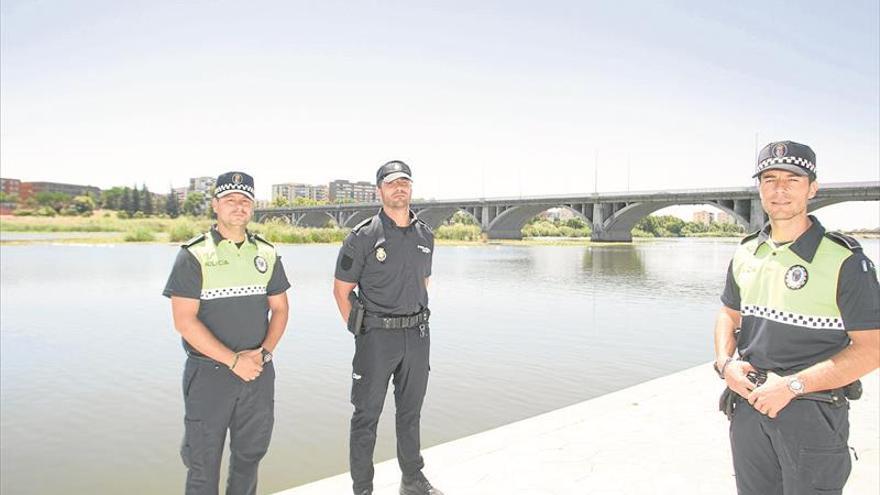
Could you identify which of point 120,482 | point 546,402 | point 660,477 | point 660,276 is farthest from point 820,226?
point 660,276

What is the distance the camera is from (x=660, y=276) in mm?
25125

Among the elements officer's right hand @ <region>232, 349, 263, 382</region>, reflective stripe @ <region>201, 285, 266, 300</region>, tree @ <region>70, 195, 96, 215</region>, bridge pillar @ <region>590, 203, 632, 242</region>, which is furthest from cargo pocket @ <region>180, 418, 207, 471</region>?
tree @ <region>70, 195, 96, 215</region>

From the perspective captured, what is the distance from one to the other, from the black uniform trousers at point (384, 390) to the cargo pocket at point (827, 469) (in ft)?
7.86

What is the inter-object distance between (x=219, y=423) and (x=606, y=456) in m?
2.85

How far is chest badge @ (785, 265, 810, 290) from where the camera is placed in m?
2.44

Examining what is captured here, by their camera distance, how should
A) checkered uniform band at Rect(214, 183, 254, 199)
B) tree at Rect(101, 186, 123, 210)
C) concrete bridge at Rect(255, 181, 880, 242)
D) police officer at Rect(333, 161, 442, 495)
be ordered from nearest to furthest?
checkered uniform band at Rect(214, 183, 254, 199) < police officer at Rect(333, 161, 442, 495) < concrete bridge at Rect(255, 181, 880, 242) < tree at Rect(101, 186, 123, 210)

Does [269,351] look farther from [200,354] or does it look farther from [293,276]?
[293,276]

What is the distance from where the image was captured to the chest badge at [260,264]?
3387mm

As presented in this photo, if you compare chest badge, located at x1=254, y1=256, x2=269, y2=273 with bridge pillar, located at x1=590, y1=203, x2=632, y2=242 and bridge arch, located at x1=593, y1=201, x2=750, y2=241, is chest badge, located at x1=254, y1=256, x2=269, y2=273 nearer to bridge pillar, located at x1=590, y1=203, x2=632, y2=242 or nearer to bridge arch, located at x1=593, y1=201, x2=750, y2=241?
bridge arch, located at x1=593, y1=201, x2=750, y2=241

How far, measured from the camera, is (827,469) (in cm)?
234

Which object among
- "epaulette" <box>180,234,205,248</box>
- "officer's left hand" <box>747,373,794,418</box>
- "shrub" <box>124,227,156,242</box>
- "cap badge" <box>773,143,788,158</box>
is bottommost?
"shrub" <box>124,227,156,242</box>

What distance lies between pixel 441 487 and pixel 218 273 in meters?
2.07

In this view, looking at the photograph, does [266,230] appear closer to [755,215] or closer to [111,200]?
[755,215]

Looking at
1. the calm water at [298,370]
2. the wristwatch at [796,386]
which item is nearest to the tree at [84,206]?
the calm water at [298,370]
